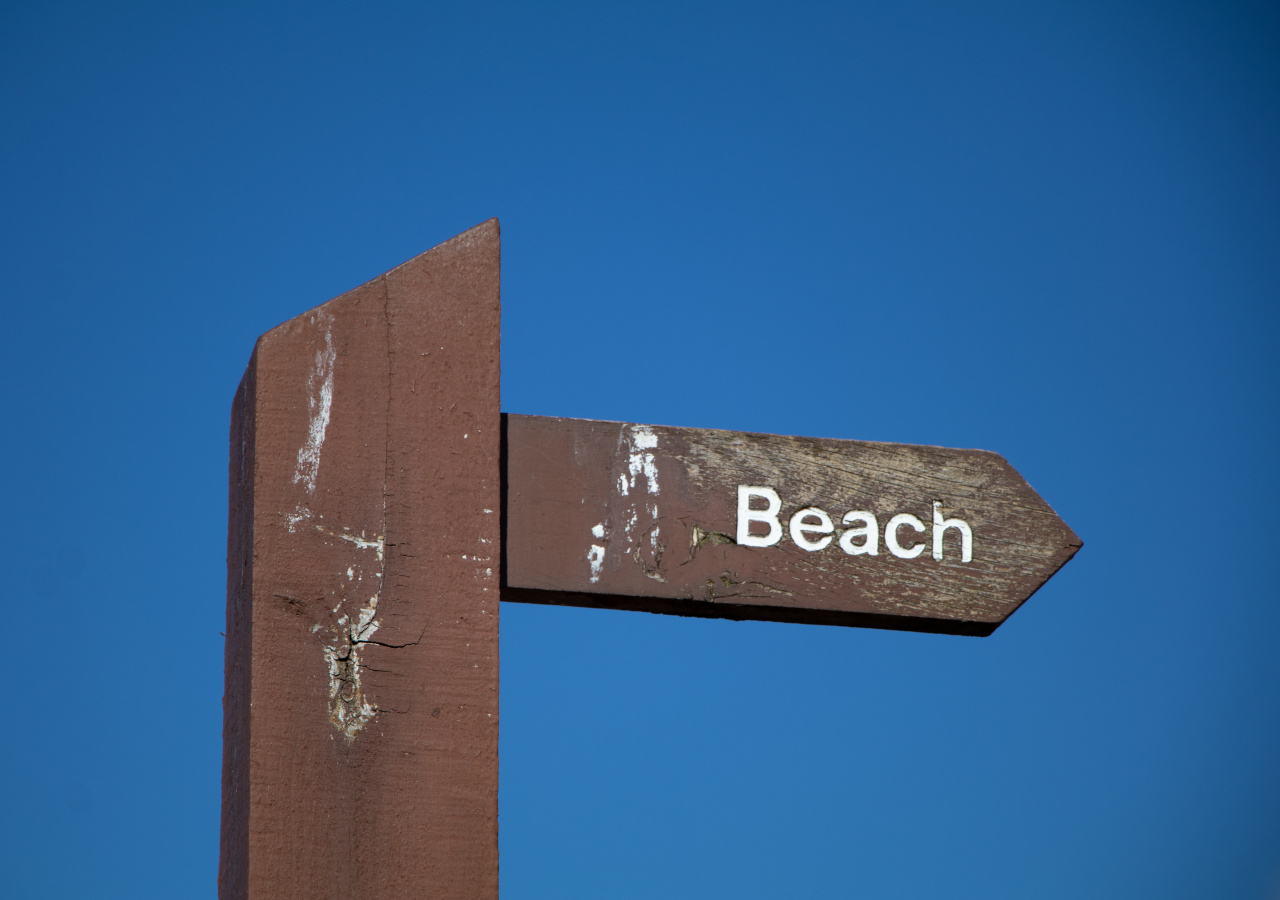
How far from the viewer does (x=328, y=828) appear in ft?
4.80

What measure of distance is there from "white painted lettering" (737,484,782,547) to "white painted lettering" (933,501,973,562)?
233 mm

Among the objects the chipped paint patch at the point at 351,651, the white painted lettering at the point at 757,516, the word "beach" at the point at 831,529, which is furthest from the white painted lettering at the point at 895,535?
the chipped paint patch at the point at 351,651

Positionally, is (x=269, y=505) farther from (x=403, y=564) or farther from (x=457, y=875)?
(x=457, y=875)

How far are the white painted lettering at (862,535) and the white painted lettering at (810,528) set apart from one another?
23mm

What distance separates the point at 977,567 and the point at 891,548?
0.13 meters

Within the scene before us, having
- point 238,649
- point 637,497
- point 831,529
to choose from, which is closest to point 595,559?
point 637,497

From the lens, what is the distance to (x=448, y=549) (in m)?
1.58

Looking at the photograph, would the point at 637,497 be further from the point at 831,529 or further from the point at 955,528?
the point at 955,528

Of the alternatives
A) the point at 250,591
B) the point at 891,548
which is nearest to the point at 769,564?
the point at 891,548

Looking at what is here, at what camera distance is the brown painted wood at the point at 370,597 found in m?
1.47

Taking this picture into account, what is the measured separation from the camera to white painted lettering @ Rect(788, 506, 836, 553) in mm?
1744

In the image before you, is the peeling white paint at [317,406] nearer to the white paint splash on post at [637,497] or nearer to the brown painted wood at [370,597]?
the brown painted wood at [370,597]

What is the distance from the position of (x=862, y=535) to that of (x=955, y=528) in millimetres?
144

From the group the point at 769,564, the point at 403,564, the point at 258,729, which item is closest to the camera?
the point at 258,729
